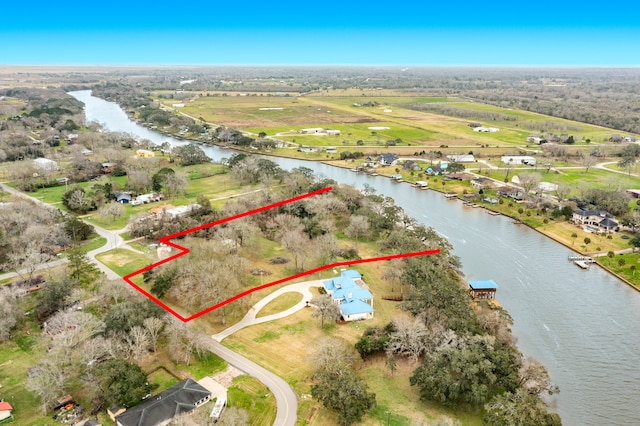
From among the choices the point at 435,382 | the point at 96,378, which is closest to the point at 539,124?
the point at 435,382

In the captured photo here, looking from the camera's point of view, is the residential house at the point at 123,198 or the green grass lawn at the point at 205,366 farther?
the residential house at the point at 123,198

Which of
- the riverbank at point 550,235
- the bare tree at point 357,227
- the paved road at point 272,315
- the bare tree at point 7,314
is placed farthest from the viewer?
the bare tree at point 357,227

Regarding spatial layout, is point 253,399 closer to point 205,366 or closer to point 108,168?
point 205,366

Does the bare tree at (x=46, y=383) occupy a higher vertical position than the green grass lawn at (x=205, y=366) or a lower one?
higher

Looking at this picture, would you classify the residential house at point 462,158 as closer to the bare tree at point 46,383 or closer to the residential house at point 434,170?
the residential house at point 434,170

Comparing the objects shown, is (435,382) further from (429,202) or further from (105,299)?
(429,202)

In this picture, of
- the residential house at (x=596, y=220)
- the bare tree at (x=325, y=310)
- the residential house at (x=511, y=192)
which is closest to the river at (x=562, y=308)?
the residential house at (x=596, y=220)

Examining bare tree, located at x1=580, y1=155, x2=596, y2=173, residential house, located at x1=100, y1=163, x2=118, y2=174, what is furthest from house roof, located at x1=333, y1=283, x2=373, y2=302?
bare tree, located at x1=580, y1=155, x2=596, y2=173
